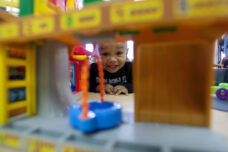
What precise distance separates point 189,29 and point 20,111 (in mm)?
1407

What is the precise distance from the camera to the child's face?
8.34 ft

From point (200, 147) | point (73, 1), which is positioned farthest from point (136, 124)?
point (73, 1)

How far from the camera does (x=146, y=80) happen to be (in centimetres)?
100

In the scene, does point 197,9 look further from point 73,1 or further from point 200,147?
point 73,1

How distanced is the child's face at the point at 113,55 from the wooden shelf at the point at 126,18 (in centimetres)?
178

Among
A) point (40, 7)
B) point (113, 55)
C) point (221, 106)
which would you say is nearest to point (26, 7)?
point (40, 7)

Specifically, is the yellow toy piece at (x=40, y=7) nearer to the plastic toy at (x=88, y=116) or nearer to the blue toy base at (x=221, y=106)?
the plastic toy at (x=88, y=116)

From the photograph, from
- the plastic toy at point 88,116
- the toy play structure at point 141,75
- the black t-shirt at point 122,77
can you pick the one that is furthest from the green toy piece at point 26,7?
the black t-shirt at point 122,77

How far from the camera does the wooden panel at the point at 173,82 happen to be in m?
0.90

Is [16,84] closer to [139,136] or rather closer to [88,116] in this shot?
[88,116]

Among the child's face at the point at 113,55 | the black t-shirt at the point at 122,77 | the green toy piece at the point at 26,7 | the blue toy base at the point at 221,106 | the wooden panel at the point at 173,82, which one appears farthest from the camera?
the black t-shirt at the point at 122,77

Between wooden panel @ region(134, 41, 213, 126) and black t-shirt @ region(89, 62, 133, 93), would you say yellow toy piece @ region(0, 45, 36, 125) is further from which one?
black t-shirt @ region(89, 62, 133, 93)

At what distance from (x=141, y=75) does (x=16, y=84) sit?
931 mm

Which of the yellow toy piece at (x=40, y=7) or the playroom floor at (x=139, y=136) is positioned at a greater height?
the yellow toy piece at (x=40, y=7)
